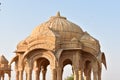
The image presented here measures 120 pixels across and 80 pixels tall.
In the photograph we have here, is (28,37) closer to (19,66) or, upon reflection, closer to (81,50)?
(19,66)

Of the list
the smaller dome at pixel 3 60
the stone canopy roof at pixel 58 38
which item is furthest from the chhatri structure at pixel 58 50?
the smaller dome at pixel 3 60

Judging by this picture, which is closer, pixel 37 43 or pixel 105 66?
pixel 37 43

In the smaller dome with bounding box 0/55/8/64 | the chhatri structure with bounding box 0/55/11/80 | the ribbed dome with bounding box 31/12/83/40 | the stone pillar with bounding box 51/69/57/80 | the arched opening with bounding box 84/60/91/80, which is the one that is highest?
the ribbed dome with bounding box 31/12/83/40

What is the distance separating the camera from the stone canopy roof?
69.2ft

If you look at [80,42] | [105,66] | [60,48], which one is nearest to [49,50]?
[60,48]

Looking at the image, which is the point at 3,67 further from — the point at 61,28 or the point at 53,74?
the point at 53,74

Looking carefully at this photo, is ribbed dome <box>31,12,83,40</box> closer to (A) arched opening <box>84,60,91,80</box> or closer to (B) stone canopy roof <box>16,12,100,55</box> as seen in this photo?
(B) stone canopy roof <box>16,12,100,55</box>

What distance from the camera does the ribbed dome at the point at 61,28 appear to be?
22156mm

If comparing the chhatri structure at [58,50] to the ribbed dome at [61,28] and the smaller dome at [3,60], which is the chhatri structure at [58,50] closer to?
the ribbed dome at [61,28]

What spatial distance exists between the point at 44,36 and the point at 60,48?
51.5 inches

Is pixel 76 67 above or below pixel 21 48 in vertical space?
below

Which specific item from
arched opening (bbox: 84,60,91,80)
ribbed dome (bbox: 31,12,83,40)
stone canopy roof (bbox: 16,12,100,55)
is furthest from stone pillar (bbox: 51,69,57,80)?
arched opening (bbox: 84,60,91,80)

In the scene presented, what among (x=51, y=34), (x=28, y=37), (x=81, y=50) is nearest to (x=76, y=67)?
(x=81, y=50)

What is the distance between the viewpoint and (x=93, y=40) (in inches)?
864
